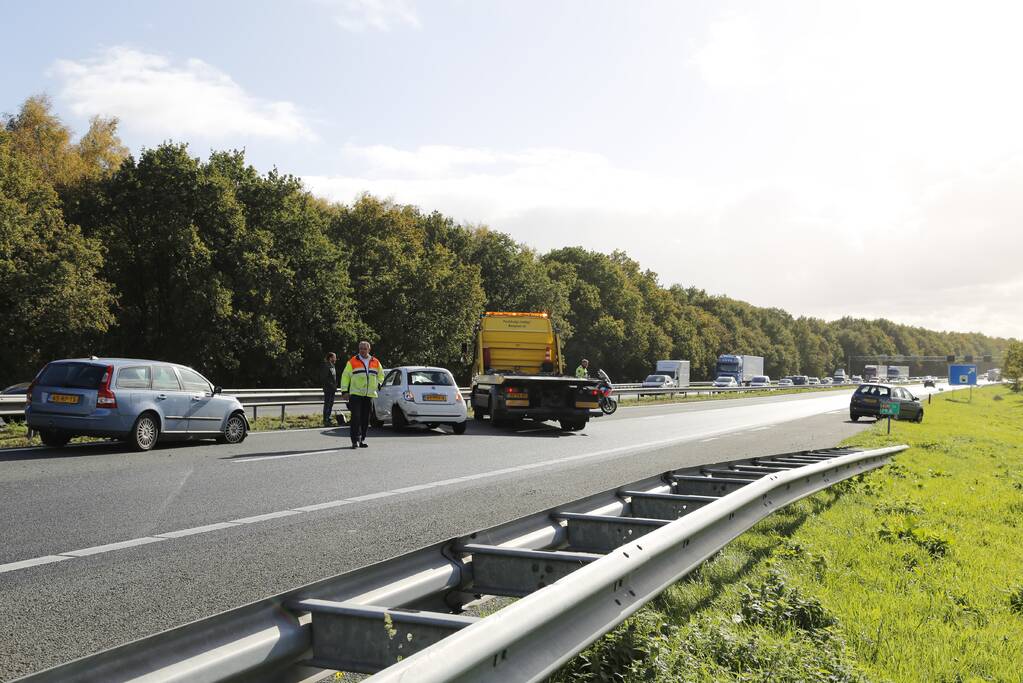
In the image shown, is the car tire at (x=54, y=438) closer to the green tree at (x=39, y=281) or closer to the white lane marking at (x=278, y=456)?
the white lane marking at (x=278, y=456)

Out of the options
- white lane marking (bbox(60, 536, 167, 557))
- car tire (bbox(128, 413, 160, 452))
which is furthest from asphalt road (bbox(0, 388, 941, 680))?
car tire (bbox(128, 413, 160, 452))

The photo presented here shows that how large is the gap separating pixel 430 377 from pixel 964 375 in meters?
58.1

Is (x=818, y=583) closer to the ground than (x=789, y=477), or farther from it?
closer to the ground

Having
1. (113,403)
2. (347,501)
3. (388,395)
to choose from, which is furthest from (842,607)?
(388,395)

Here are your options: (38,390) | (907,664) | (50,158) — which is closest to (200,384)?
(38,390)

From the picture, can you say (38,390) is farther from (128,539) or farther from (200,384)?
(128,539)

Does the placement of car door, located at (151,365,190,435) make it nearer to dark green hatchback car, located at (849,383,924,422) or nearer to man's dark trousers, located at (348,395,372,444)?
man's dark trousers, located at (348,395,372,444)

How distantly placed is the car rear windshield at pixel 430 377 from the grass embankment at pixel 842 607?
1250cm

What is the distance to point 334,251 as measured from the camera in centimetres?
4950

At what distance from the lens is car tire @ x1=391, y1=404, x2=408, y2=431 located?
20.5m

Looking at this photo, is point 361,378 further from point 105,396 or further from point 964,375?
point 964,375

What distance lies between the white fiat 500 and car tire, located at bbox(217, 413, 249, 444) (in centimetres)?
449

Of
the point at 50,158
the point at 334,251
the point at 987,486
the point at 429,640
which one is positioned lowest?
Answer: the point at 987,486

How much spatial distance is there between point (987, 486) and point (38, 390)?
1350 centimetres
